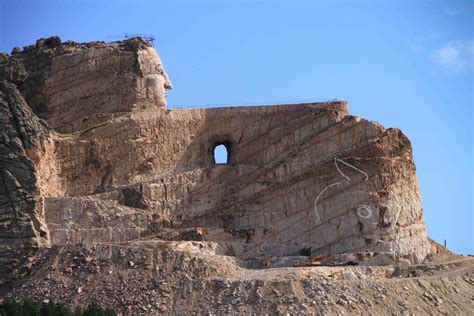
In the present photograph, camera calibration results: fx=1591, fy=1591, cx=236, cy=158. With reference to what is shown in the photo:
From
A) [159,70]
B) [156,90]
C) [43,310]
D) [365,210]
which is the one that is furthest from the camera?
[159,70]

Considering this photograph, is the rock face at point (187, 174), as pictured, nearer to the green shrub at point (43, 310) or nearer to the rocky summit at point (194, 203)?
the rocky summit at point (194, 203)

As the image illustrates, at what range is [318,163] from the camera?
7062 centimetres

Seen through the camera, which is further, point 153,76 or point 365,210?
point 153,76

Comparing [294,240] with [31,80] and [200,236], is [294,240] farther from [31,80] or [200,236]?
[31,80]

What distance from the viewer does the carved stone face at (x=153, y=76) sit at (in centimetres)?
7412

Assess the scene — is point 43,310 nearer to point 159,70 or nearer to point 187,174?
point 187,174

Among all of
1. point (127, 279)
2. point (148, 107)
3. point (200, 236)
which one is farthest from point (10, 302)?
point (148, 107)

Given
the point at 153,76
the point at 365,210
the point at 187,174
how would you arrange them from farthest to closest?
1. the point at 153,76
2. the point at 187,174
3. the point at 365,210

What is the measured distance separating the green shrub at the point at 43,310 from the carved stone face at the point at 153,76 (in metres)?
15.5

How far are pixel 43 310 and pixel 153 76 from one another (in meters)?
17.6

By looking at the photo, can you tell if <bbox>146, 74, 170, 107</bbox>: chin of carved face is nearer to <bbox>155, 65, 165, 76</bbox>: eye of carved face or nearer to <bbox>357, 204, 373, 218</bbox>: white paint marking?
<bbox>155, 65, 165, 76</bbox>: eye of carved face

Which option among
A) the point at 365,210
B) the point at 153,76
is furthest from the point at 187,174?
the point at 365,210

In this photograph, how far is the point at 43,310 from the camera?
60.2m

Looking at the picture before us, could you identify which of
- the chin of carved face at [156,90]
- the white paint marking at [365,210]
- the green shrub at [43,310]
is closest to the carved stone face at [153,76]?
the chin of carved face at [156,90]
